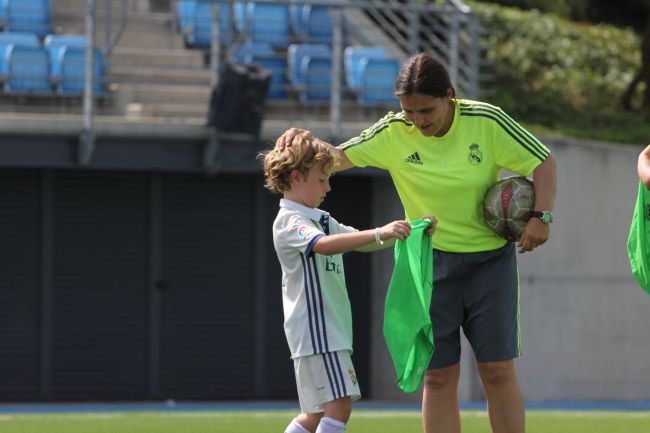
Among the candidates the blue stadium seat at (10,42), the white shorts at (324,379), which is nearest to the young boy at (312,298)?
the white shorts at (324,379)

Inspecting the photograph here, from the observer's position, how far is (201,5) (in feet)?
54.5

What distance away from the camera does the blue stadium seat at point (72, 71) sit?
14453mm

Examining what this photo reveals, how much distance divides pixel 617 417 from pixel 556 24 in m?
12.2

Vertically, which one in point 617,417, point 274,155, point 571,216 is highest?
point 274,155

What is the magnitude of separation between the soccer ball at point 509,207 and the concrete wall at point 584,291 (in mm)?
8947

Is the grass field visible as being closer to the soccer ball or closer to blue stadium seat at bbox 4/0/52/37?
→ the soccer ball

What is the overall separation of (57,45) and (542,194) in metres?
9.40

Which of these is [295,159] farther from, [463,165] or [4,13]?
[4,13]

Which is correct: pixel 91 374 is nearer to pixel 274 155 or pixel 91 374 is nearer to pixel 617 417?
pixel 617 417

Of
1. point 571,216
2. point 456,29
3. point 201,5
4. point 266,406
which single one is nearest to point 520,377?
point 571,216

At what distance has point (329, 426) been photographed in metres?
6.23

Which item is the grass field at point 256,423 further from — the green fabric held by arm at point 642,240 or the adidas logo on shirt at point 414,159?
the adidas logo on shirt at point 414,159

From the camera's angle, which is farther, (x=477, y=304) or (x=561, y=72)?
(x=561, y=72)

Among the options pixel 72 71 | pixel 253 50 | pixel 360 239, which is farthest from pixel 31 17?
pixel 360 239
